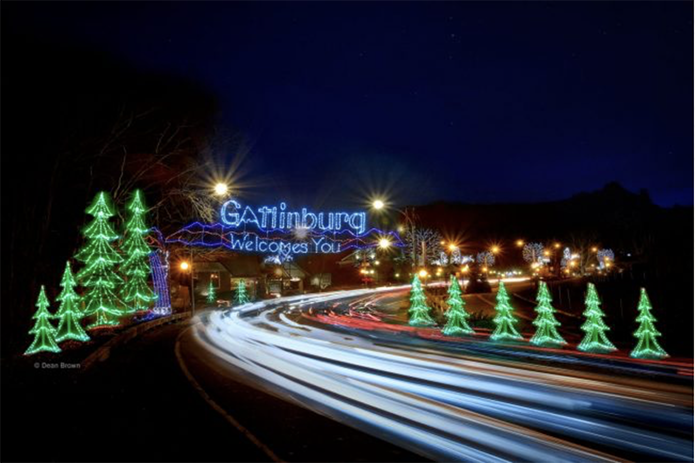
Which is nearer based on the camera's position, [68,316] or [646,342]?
[646,342]

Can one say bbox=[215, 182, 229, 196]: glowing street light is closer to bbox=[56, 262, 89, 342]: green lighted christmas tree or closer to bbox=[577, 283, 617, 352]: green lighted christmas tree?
bbox=[56, 262, 89, 342]: green lighted christmas tree

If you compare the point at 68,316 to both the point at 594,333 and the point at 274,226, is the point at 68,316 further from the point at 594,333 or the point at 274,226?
the point at 594,333

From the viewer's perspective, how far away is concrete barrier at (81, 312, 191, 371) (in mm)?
14007

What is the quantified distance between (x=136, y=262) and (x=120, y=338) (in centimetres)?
1060

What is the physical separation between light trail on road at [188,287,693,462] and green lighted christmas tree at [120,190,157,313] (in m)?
14.2

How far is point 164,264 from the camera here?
113 feet

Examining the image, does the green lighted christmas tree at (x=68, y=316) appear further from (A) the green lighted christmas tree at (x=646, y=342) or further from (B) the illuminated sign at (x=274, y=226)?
(A) the green lighted christmas tree at (x=646, y=342)

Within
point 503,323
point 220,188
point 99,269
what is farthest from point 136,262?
point 503,323

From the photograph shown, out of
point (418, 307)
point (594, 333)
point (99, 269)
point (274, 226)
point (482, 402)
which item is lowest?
point (418, 307)

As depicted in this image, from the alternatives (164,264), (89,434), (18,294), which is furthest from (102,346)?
(164,264)

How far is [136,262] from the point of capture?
28.5m

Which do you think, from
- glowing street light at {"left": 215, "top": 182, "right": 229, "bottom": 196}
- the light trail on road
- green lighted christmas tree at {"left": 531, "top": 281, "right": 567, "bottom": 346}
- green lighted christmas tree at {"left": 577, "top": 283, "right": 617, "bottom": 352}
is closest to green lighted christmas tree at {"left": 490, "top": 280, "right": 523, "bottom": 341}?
green lighted christmas tree at {"left": 531, "top": 281, "right": 567, "bottom": 346}

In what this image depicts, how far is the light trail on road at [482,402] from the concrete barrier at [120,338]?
11.7 feet

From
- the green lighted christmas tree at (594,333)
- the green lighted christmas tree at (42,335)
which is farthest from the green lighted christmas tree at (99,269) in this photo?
the green lighted christmas tree at (594,333)
